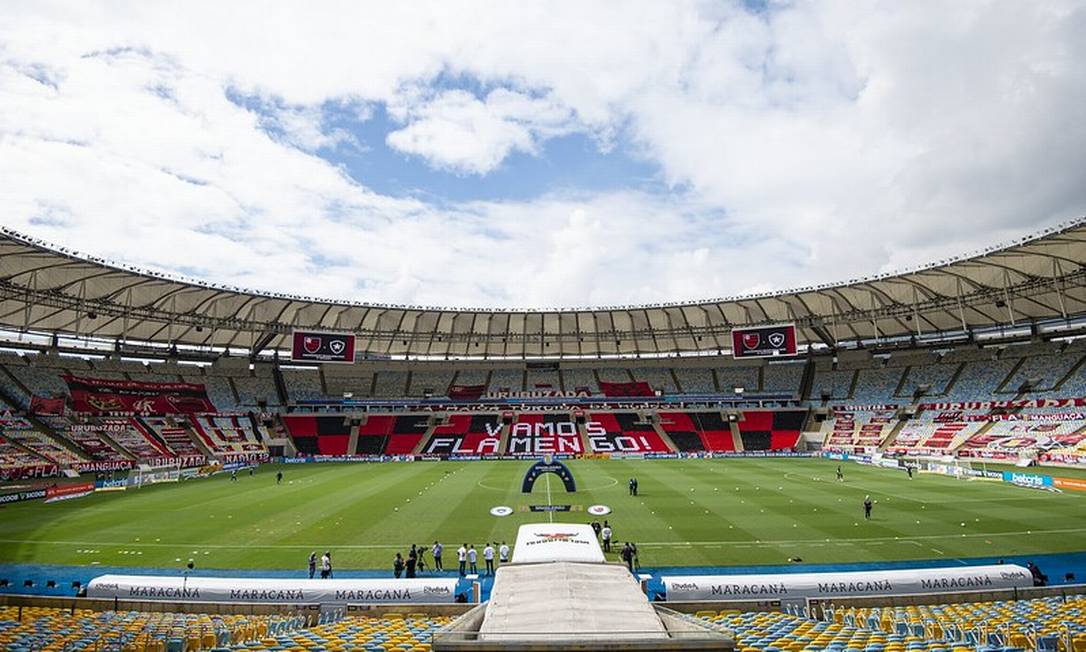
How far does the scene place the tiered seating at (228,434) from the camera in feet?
188

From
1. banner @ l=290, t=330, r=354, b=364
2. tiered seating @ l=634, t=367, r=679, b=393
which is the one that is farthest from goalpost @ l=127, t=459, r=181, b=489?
tiered seating @ l=634, t=367, r=679, b=393

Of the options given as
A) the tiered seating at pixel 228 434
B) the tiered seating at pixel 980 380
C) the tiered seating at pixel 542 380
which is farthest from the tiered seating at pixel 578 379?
the tiered seating at pixel 980 380

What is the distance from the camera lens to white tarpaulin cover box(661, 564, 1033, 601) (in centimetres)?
1691

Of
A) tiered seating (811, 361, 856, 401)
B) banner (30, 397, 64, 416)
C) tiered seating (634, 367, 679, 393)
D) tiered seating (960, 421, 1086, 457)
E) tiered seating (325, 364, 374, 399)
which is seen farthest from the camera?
tiered seating (634, 367, 679, 393)

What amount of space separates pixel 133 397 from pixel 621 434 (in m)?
49.5

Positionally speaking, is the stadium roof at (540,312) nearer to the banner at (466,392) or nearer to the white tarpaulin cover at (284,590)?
the banner at (466,392)

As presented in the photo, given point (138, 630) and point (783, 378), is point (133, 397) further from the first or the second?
point (783, 378)

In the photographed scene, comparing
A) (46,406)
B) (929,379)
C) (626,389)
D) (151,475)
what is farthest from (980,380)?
(46,406)

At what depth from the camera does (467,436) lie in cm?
6688

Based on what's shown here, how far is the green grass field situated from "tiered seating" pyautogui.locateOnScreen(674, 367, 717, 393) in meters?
30.3

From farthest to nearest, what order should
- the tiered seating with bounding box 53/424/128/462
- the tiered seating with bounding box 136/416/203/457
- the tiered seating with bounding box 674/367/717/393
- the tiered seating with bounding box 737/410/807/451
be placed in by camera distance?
the tiered seating with bounding box 674/367/717/393, the tiered seating with bounding box 737/410/807/451, the tiered seating with bounding box 136/416/203/457, the tiered seating with bounding box 53/424/128/462

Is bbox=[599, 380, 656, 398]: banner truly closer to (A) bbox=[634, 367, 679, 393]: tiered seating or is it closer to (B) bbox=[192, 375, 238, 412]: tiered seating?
(A) bbox=[634, 367, 679, 393]: tiered seating

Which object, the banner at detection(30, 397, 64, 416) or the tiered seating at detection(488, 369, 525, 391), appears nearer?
the banner at detection(30, 397, 64, 416)

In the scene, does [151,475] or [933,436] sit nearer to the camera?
[151,475]
